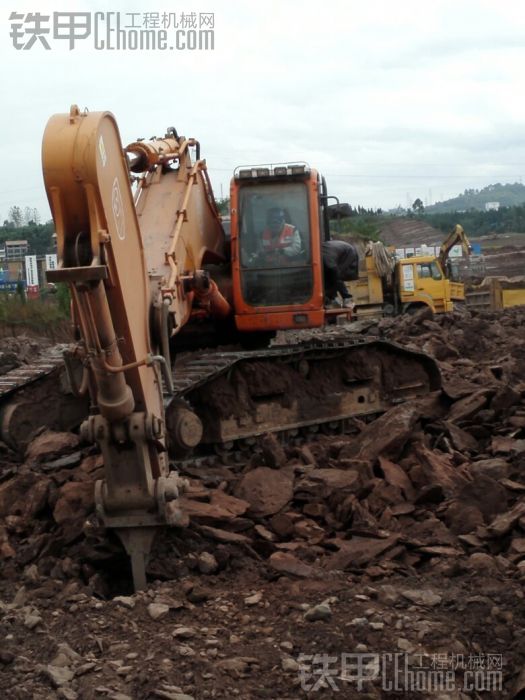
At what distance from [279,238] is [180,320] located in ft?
7.94

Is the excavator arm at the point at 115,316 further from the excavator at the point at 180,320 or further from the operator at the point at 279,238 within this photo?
the operator at the point at 279,238

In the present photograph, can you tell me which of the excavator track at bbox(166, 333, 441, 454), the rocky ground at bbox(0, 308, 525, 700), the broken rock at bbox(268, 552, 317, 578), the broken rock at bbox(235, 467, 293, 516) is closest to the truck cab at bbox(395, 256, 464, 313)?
the excavator track at bbox(166, 333, 441, 454)

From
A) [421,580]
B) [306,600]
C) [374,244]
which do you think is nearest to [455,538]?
[421,580]

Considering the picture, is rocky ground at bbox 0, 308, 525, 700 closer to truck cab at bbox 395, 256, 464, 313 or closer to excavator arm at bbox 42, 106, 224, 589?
excavator arm at bbox 42, 106, 224, 589

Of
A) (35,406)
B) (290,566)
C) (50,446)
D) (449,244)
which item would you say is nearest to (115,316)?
(290,566)

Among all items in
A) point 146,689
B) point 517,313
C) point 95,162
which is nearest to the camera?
point 146,689

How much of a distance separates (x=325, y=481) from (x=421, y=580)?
1.73 m

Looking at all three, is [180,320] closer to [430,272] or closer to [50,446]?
[50,446]

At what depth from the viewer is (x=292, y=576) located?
639cm

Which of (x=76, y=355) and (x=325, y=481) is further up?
(x=76, y=355)

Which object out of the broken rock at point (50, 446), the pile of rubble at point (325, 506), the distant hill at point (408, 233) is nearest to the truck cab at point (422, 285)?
the pile of rubble at point (325, 506)

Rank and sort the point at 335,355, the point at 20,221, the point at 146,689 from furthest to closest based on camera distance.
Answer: the point at 20,221, the point at 335,355, the point at 146,689

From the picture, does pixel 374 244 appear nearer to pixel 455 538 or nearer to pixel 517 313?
pixel 517 313

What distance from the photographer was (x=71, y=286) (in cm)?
569
